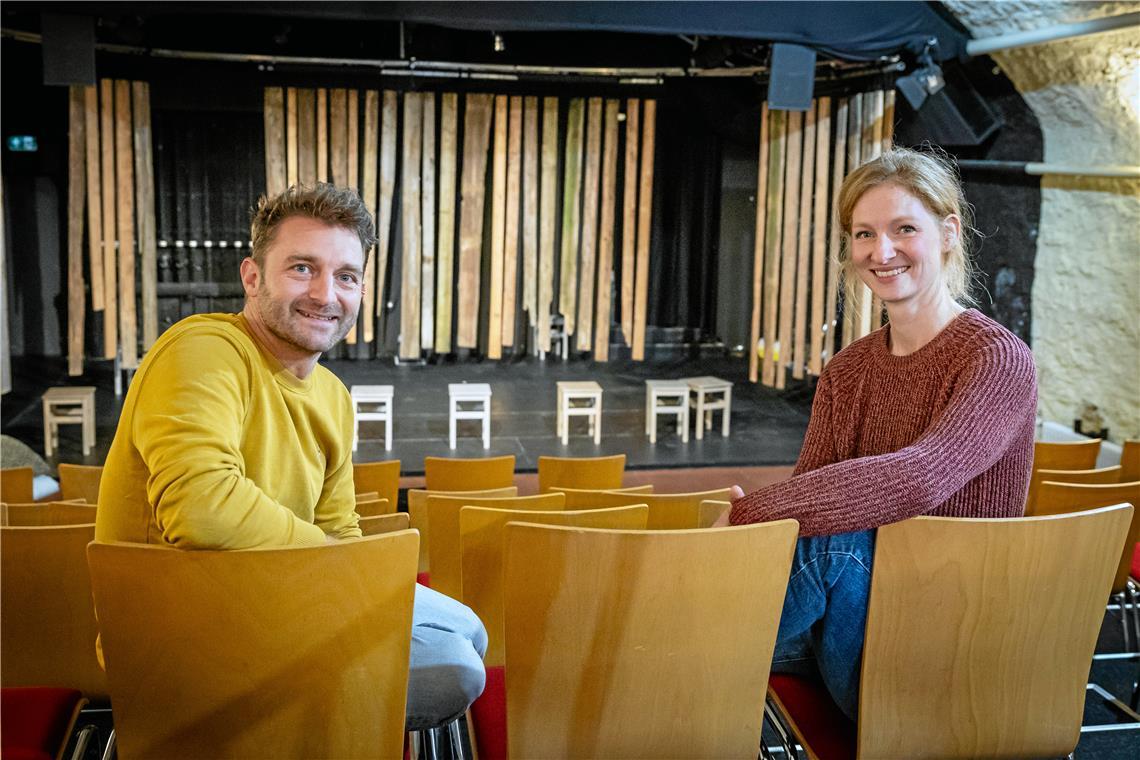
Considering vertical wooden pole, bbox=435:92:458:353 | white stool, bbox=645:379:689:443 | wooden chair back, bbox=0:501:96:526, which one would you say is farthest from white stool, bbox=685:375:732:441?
wooden chair back, bbox=0:501:96:526

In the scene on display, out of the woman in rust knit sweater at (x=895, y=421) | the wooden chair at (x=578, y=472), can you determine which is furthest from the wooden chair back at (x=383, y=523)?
the wooden chair at (x=578, y=472)

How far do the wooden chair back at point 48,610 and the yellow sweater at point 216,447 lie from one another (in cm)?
49

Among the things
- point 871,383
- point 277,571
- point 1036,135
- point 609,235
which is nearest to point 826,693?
point 871,383

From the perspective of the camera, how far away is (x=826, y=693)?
204cm

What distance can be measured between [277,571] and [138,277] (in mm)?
9381

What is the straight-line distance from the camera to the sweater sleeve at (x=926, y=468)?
175 centimetres

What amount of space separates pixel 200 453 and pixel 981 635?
1370mm

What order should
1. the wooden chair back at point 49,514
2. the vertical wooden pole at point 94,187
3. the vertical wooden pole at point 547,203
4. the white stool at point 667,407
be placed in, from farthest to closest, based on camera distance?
the vertical wooden pole at point 547,203, the vertical wooden pole at point 94,187, the white stool at point 667,407, the wooden chair back at point 49,514

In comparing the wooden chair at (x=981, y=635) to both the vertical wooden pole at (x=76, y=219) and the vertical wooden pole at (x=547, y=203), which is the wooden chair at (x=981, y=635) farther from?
the vertical wooden pole at (x=76, y=219)

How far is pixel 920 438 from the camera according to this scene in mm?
1860

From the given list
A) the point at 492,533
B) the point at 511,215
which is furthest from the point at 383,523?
the point at 511,215

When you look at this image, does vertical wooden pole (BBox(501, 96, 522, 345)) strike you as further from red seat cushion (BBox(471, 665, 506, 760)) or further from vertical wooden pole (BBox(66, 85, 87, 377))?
red seat cushion (BBox(471, 665, 506, 760))

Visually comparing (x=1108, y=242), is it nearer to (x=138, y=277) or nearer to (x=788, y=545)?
(x=788, y=545)

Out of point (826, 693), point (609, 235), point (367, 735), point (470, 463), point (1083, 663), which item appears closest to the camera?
point (367, 735)
